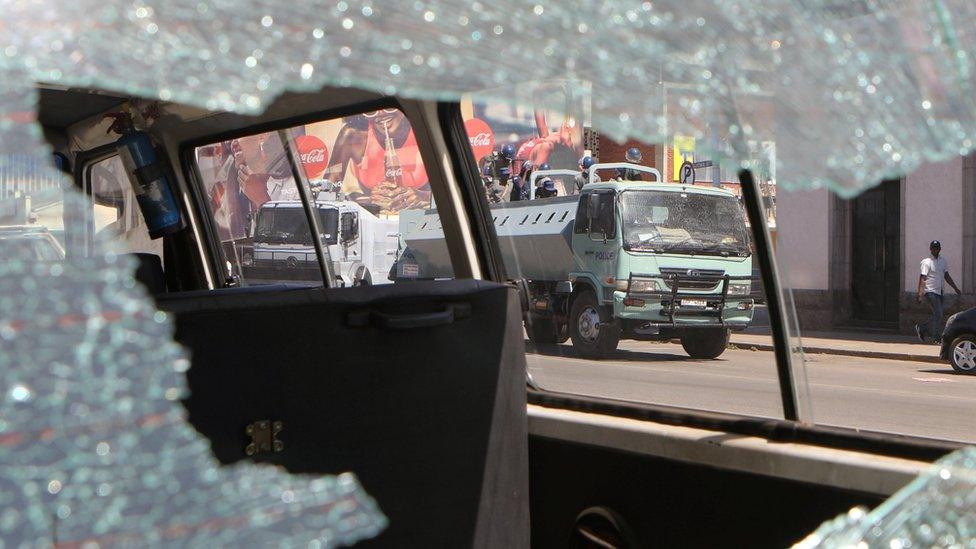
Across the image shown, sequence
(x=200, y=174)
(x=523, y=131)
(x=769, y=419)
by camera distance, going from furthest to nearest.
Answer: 1. (x=200, y=174)
2. (x=769, y=419)
3. (x=523, y=131)

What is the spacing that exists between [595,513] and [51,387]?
2223 millimetres

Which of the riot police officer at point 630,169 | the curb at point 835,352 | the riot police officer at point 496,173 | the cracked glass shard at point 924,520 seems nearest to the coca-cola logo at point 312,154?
the riot police officer at point 496,173

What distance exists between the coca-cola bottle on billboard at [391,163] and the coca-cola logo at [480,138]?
332 millimetres

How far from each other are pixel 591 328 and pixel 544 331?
0.22 m

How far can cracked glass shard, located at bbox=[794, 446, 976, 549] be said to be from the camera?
1.26 m

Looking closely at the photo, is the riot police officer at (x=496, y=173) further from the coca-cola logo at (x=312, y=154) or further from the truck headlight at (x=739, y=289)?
the truck headlight at (x=739, y=289)

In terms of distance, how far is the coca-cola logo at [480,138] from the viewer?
2950mm

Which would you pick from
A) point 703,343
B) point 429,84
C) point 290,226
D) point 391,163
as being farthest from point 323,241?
point 429,84

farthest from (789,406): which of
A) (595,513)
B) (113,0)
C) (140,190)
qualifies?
(140,190)

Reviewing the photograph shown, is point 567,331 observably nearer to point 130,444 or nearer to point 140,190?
point 140,190

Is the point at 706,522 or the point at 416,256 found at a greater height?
the point at 416,256

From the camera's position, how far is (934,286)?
2492 mm

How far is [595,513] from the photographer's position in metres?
2.93

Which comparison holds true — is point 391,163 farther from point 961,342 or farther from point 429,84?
point 429,84
